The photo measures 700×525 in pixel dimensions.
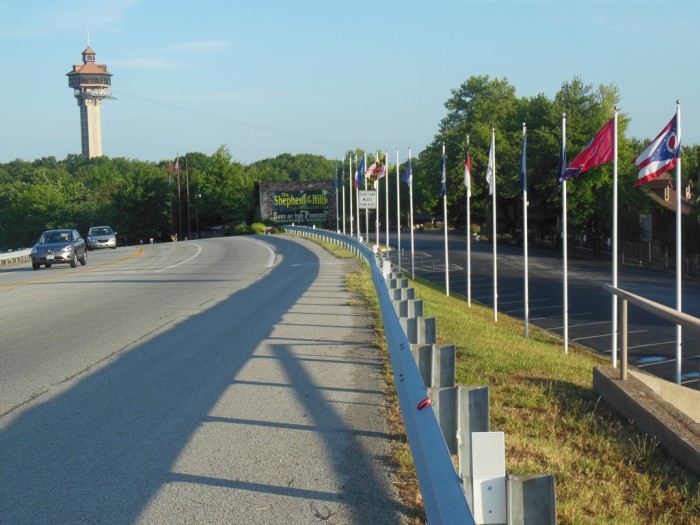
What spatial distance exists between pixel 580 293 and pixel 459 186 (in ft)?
138

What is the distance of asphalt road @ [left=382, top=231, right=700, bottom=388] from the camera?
2561cm

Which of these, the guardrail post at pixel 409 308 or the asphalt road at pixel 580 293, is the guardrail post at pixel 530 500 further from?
the asphalt road at pixel 580 293

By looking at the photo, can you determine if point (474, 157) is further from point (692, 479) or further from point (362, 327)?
point (692, 479)

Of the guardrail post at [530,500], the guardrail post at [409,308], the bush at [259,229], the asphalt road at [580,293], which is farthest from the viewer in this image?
the bush at [259,229]

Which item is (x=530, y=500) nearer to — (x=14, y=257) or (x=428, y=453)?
(x=428, y=453)

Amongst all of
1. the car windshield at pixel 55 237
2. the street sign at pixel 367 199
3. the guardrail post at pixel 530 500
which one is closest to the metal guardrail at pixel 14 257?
the car windshield at pixel 55 237

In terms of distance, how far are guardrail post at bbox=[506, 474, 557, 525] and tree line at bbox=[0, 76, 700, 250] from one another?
36099 mm

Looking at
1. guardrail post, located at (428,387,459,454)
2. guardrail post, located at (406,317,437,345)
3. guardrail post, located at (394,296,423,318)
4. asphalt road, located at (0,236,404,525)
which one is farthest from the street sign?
guardrail post, located at (428,387,459,454)

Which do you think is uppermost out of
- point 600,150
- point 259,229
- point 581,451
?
point 600,150

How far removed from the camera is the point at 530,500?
347 centimetres

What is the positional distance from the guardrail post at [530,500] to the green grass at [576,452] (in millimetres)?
1539

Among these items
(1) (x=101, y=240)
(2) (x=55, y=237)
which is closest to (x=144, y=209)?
(1) (x=101, y=240)

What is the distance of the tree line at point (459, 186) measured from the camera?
64.8 m


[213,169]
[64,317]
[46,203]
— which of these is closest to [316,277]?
[64,317]
